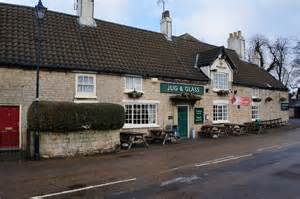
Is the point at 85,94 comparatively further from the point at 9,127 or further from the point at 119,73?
the point at 9,127

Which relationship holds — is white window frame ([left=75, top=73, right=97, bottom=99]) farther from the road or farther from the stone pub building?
the road

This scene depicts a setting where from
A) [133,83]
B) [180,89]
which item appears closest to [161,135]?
[133,83]

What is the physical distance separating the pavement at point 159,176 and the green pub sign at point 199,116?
7.62 meters

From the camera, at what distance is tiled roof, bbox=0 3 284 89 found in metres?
16.2

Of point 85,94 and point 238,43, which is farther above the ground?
Result: point 238,43

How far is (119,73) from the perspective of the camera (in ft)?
61.0

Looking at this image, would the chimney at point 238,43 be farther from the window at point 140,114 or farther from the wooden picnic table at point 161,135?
the wooden picnic table at point 161,135

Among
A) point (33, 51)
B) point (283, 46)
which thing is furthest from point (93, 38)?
point (283, 46)

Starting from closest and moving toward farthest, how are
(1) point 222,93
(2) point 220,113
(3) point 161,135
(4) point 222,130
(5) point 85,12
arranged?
(3) point 161,135 → (5) point 85,12 → (4) point 222,130 → (1) point 222,93 → (2) point 220,113

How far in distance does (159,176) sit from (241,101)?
739 inches

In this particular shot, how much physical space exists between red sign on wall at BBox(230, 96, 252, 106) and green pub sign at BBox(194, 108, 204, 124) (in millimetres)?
4341

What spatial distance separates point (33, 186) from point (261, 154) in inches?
398

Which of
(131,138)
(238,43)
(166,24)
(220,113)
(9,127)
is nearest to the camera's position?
(9,127)

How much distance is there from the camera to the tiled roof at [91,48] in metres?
16.2
